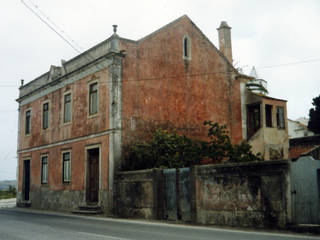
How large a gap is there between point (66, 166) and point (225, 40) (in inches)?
572

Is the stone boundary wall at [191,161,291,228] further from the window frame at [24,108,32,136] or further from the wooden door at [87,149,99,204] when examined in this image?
the window frame at [24,108,32,136]

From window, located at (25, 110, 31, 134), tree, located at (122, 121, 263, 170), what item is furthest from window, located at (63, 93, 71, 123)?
tree, located at (122, 121, 263, 170)

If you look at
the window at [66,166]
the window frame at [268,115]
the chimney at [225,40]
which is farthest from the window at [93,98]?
the chimney at [225,40]

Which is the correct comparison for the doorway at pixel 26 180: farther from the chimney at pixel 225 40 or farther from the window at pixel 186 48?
the chimney at pixel 225 40

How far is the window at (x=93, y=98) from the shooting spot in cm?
2238

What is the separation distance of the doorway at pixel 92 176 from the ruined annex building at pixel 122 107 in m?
0.06

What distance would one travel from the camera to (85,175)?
22219 mm

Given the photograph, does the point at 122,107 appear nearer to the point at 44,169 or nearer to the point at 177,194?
the point at 177,194

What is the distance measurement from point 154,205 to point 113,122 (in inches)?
213

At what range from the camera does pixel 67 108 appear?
Answer: 25.4 metres

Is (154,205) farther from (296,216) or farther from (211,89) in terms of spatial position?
(211,89)

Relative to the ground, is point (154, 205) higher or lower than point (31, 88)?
lower

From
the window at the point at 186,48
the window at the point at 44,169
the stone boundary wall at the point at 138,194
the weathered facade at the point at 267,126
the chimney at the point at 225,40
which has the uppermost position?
the chimney at the point at 225,40

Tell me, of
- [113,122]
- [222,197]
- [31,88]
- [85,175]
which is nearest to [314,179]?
[222,197]
